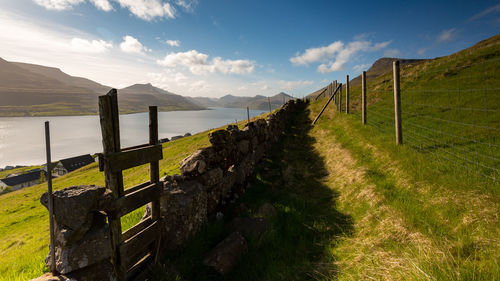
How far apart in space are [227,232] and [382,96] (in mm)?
18724

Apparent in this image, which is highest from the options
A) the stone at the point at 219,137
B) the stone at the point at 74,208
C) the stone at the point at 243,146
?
the stone at the point at 219,137

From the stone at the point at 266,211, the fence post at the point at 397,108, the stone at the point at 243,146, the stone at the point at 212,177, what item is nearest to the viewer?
the stone at the point at 212,177

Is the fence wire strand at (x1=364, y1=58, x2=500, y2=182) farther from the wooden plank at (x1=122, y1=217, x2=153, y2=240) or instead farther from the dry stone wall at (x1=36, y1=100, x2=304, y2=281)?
the wooden plank at (x1=122, y1=217, x2=153, y2=240)

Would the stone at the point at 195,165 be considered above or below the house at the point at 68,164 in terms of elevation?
above

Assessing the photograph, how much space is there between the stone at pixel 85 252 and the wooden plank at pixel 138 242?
302mm

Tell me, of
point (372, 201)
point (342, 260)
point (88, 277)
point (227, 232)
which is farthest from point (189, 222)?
point (372, 201)

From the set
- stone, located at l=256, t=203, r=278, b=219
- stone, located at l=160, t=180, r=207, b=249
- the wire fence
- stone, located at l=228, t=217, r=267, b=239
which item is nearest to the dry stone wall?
stone, located at l=160, t=180, r=207, b=249

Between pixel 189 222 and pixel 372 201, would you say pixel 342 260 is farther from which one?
pixel 189 222

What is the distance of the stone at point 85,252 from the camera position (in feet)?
8.61

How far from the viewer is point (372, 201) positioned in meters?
4.96

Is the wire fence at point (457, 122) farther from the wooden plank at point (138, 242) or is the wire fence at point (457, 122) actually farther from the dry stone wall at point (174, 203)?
the wooden plank at point (138, 242)

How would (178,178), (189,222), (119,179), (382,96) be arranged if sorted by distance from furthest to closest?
(382,96), (178,178), (189,222), (119,179)

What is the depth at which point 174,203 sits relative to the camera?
4273mm

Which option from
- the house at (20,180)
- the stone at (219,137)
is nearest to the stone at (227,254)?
the stone at (219,137)
